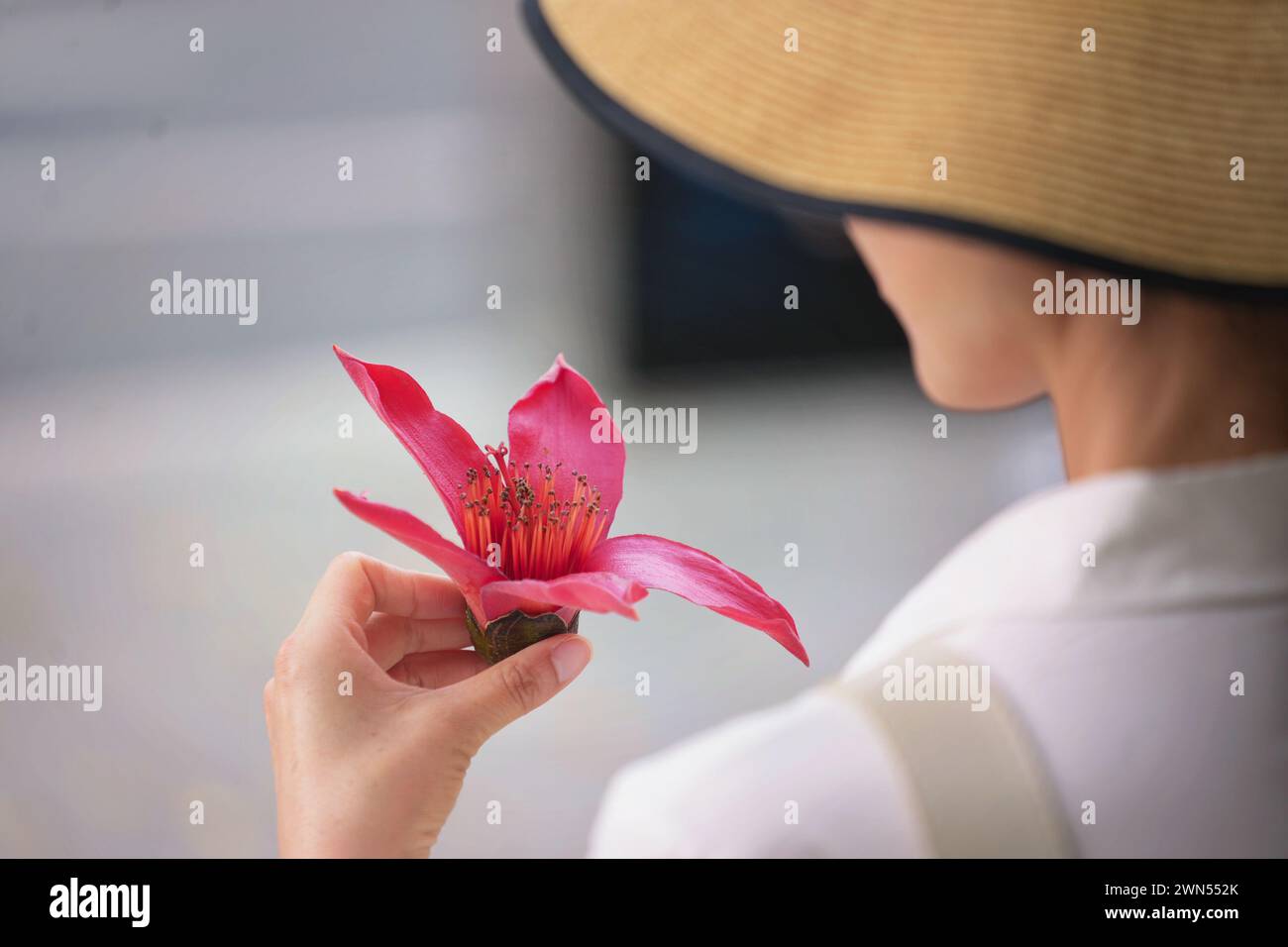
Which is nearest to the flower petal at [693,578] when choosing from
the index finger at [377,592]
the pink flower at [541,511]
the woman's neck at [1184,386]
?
the pink flower at [541,511]

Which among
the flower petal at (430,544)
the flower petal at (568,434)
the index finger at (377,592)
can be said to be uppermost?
the flower petal at (568,434)

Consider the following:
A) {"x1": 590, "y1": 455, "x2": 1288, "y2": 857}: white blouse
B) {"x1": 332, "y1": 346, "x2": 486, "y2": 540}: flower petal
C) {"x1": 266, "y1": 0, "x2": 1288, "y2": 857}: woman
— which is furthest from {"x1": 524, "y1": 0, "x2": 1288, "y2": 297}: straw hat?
{"x1": 332, "y1": 346, "x2": 486, "y2": 540}: flower petal

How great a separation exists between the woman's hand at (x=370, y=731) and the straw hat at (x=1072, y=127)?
0.35 meters

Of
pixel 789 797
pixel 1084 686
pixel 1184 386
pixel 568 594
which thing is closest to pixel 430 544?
pixel 568 594

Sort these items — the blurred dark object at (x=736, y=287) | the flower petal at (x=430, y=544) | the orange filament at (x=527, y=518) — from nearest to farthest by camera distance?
1. the flower petal at (x=430, y=544)
2. the orange filament at (x=527, y=518)
3. the blurred dark object at (x=736, y=287)

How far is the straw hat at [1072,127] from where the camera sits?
0.62 meters

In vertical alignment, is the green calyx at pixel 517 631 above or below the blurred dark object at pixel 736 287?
below

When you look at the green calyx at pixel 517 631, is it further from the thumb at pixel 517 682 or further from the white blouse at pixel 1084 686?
the white blouse at pixel 1084 686

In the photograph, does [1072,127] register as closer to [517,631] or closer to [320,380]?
[517,631]

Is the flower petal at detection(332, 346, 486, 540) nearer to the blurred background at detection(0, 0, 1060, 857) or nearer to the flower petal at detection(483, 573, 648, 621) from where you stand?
the flower petal at detection(483, 573, 648, 621)

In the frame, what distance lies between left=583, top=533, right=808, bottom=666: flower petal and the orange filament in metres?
0.02

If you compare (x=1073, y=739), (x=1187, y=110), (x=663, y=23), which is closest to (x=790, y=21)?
(x=663, y=23)
